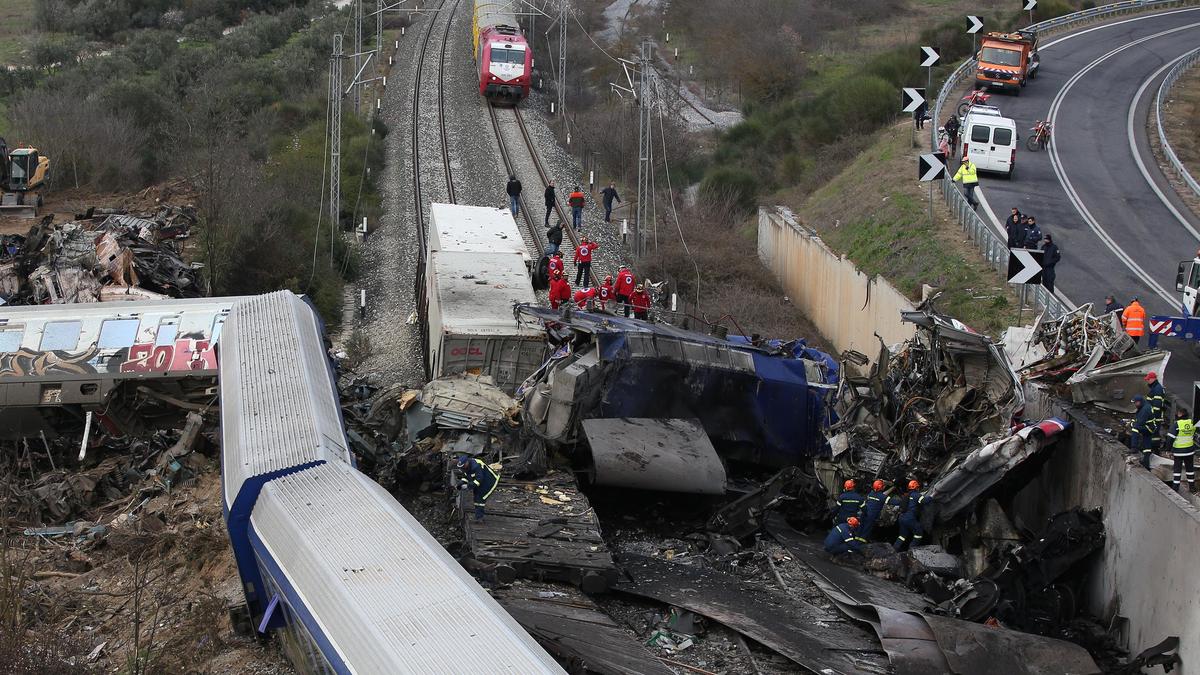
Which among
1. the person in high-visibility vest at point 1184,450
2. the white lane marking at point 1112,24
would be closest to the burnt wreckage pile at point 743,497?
the person in high-visibility vest at point 1184,450

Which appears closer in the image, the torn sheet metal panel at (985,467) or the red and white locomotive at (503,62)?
the torn sheet metal panel at (985,467)

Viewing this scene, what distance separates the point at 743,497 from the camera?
48.2 feet

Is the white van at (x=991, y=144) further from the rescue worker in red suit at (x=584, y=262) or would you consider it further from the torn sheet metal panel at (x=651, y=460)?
the torn sheet metal panel at (x=651, y=460)

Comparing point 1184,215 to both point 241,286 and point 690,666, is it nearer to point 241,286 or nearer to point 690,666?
point 241,286

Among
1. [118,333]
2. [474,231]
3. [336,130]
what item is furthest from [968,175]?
[118,333]

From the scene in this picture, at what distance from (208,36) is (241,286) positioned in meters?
46.1

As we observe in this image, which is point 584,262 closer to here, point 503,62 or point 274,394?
point 274,394

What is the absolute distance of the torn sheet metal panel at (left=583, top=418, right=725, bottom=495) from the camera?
47.5ft

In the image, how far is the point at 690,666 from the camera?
408 inches

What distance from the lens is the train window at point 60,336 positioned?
18.6 metres

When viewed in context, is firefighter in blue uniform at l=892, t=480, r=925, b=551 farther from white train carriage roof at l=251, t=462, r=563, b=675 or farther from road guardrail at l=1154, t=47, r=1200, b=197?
road guardrail at l=1154, t=47, r=1200, b=197

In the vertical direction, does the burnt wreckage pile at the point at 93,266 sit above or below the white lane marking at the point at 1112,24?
below

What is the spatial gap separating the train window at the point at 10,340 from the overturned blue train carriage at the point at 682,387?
797cm

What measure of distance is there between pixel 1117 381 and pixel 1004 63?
99.7 ft
